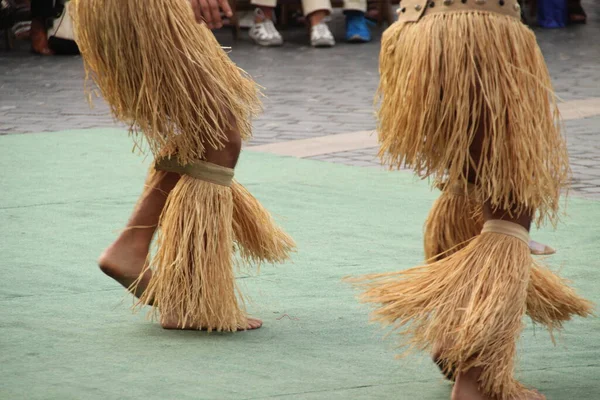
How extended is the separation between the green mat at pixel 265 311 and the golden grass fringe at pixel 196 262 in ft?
0.25

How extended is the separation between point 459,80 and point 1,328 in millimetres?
1645

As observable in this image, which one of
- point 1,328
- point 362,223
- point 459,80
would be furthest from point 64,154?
point 459,80

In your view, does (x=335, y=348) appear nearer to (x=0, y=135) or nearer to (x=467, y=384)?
(x=467, y=384)

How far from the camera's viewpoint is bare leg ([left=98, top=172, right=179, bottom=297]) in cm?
356

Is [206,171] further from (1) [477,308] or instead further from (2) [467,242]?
(1) [477,308]

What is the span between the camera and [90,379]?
2979 millimetres

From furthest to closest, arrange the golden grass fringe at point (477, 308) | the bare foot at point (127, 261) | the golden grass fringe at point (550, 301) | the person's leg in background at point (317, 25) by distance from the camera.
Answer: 1. the person's leg in background at point (317, 25)
2. the bare foot at point (127, 261)
3. the golden grass fringe at point (550, 301)
4. the golden grass fringe at point (477, 308)

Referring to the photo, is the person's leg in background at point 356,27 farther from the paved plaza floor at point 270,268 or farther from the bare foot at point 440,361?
the bare foot at point 440,361

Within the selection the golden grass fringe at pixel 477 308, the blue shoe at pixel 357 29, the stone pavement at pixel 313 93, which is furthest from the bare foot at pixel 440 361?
the blue shoe at pixel 357 29

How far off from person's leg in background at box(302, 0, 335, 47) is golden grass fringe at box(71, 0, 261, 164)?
977 cm

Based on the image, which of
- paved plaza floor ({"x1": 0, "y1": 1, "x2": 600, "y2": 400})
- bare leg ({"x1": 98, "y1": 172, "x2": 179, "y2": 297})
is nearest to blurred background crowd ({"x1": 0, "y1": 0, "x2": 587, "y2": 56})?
paved plaza floor ({"x1": 0, "y1": 1, "x2": 600, "y2": 400})

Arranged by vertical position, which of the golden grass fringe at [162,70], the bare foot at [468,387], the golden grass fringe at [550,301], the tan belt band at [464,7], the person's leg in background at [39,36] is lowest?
the person's leg in background at [39,36]

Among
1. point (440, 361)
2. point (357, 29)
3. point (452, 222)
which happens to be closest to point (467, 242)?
point (452, 222)

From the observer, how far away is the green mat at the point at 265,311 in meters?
2.96
